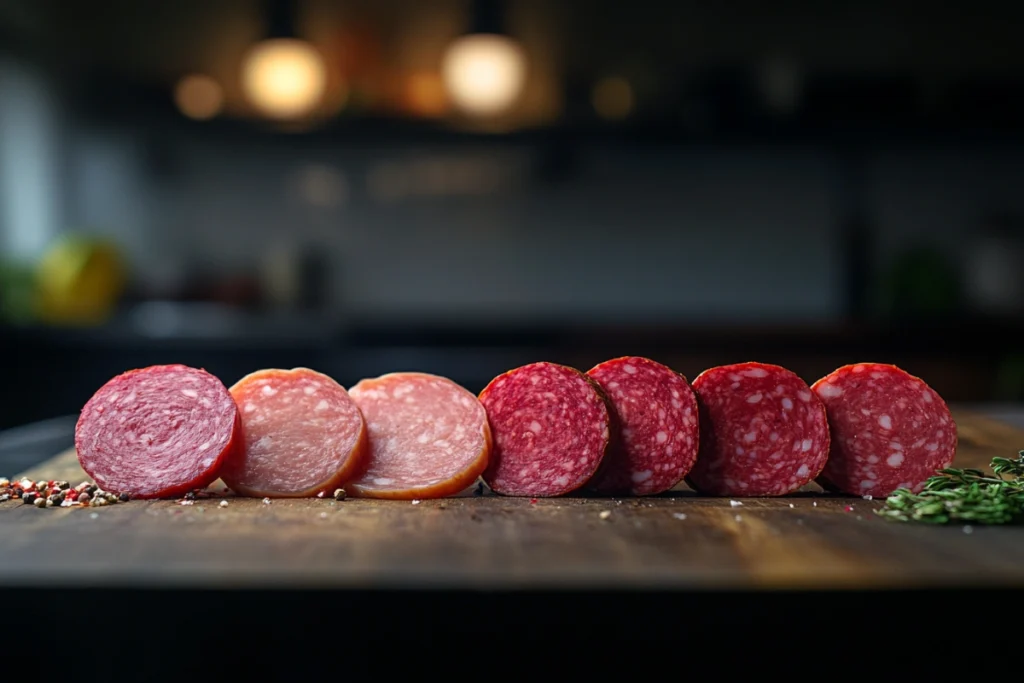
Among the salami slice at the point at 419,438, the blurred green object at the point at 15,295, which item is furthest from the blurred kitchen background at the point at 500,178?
the salami slice at the point at 419,438

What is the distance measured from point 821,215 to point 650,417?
3.54 metres

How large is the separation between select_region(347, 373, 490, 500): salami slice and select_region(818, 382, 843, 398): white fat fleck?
543 millimetres

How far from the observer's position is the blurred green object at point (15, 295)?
3.93 m

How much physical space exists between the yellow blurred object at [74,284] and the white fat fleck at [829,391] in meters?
3.46

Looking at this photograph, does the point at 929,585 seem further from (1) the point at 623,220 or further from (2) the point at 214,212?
(2) the point at 214,212

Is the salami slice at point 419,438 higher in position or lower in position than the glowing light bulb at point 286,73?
lower

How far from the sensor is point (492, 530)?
1.19m

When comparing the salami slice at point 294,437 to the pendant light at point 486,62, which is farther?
the pendant light at point 486,62

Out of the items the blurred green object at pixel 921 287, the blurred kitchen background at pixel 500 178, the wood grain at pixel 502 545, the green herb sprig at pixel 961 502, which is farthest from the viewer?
the blurred kitchen background at pixel 500 178

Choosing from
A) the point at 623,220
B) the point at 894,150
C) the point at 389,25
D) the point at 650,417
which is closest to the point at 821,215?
the point at 894,150

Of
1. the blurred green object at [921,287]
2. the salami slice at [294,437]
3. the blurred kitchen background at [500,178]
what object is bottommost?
the blurred green object at [921,287]

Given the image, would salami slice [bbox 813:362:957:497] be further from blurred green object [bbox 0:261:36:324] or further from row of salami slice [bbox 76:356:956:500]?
blurred green object [bbox 0:261:36:324]

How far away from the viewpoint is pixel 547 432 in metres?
1.43

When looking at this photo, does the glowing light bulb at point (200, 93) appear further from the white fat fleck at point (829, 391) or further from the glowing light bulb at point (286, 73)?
the white fat fleck at point (829, 391)
